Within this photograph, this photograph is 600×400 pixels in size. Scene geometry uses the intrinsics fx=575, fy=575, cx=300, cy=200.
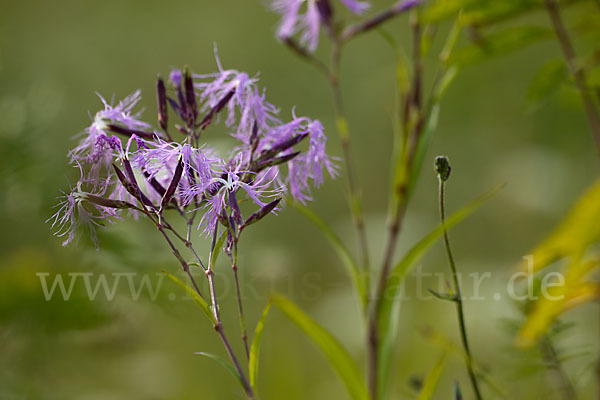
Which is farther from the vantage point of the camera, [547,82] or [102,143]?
[547,82]

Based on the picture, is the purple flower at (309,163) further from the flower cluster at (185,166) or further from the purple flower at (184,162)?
the purple flower at (184,162)

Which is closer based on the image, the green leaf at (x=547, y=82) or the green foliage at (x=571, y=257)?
the green foliage at (x=571, y=257)

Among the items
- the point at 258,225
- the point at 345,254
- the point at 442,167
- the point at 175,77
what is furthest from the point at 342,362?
the point at 258,225

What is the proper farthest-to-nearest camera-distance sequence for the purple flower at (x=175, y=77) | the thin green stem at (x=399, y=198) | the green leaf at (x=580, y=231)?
the thin green stem at (x=399, y=198) < the purple flower at (x=175, y=77) < the green leaf at (x=580, y=231)

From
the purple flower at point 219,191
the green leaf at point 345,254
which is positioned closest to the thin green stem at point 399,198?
the green leaf at point 345,254

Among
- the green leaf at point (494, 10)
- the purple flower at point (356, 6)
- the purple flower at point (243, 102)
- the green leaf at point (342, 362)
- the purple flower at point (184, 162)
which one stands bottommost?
the green leaf at point (342, 362)

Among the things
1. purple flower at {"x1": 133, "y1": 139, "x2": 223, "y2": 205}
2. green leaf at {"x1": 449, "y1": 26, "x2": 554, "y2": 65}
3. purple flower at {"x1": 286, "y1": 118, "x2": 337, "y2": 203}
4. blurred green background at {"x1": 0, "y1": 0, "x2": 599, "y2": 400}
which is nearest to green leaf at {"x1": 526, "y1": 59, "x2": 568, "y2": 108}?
green leaf at {"x1": 449, "y1": 26, "x2": 554, "y2": 65}

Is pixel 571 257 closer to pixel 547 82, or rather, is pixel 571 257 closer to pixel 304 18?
pixel 547 82
